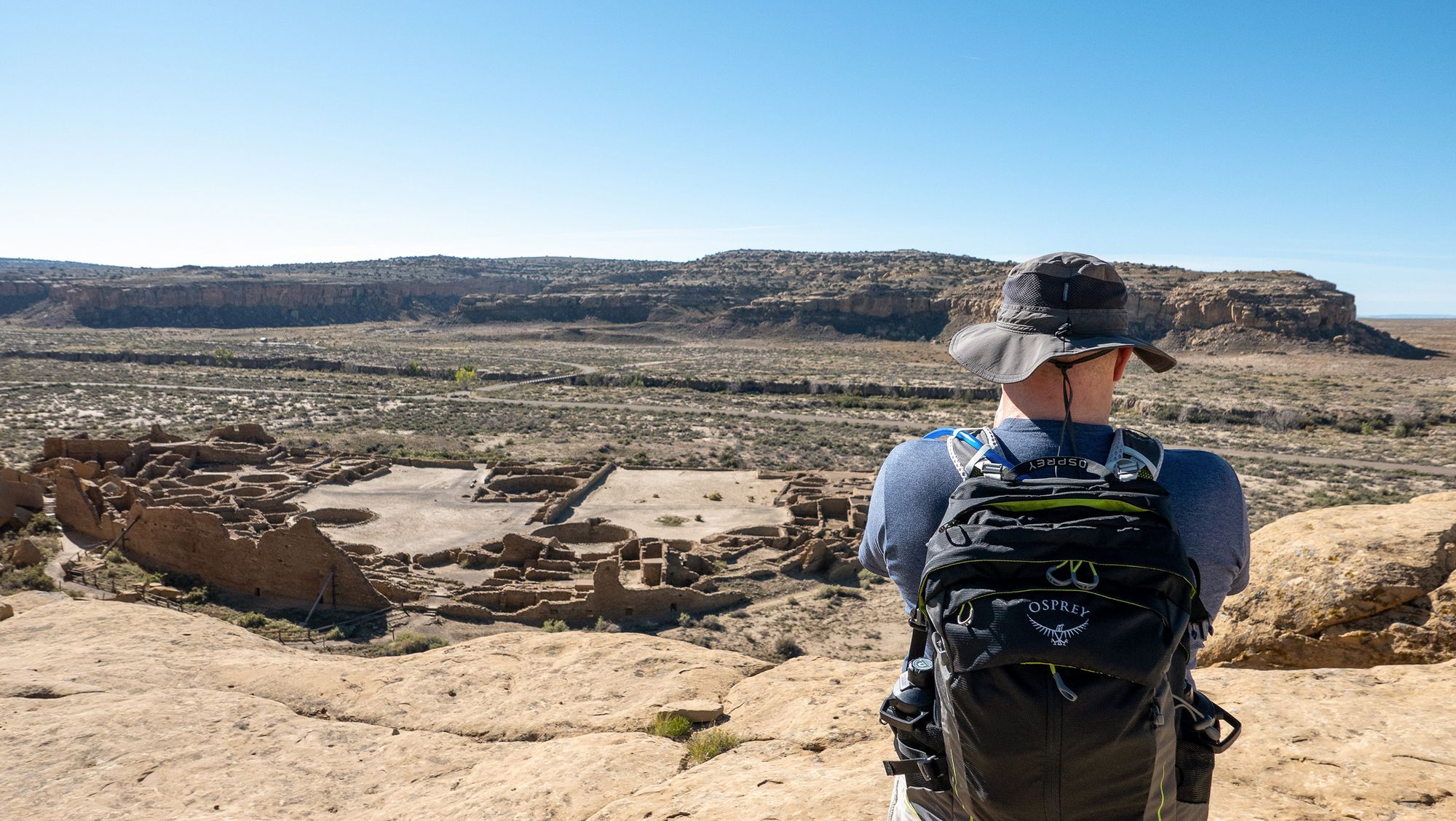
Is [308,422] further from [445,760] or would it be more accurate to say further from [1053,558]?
[1053,558]

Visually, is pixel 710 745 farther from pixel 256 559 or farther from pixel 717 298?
pixel 717 298

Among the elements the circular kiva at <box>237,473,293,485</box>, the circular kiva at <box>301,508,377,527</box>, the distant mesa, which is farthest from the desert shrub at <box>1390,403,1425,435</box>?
the circular kiva at <box>237,473,293,485</box>

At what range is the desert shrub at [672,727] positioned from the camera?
20.2ft

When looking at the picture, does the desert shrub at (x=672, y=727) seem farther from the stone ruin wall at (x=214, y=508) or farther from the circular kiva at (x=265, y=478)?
the circular kiva at (x=265, y=478)

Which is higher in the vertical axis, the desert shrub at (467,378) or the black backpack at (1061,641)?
the black backpack at (1061,641)

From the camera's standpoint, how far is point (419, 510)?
1114 inches

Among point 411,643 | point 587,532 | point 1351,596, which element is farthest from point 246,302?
point 1351,596

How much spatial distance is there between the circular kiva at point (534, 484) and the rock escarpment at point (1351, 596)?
26.0 m

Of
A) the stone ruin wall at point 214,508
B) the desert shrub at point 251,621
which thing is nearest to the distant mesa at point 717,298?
the stone ruin wall at point 214,508

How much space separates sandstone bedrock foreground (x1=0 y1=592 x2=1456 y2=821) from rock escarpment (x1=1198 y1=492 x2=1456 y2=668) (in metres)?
0.85

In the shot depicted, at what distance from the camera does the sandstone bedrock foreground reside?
4.34m

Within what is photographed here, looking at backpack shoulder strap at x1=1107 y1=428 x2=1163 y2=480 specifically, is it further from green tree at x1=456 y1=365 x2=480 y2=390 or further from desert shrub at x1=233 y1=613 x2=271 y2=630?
green tree at x1=456 y1=365 x2=480 y2=390

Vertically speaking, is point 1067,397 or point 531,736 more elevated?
point 1067,397

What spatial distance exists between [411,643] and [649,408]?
37.1m
